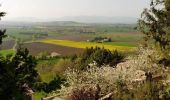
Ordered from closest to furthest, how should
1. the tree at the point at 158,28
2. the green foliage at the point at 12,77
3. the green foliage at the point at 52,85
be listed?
1. the green foliage at the point at 12,77
2. the green foliage at the point at 52,85
3. the tree at the point at 158,28

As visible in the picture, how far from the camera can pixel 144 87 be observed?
57.9 ft

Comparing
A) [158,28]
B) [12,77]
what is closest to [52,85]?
[12,77]

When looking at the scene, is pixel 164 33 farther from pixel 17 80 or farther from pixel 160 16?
pixel 17 80

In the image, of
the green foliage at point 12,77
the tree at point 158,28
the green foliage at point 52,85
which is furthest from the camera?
the tree at point 158,28

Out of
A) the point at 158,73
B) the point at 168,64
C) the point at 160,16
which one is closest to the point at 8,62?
the point at 160,16

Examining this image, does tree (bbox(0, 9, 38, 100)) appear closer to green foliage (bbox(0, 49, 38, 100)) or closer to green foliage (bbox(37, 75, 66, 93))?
green foliage (bbox(0, 49, 38, 100))

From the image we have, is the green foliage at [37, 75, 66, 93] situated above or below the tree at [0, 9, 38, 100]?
below

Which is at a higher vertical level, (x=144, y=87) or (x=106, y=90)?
(x=144, y=87)

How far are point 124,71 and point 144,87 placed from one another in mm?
6627

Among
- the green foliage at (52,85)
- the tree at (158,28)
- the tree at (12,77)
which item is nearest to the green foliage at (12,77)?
the tree at (12,77)

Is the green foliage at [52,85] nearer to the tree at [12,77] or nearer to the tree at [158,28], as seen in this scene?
the tree at [12,77]

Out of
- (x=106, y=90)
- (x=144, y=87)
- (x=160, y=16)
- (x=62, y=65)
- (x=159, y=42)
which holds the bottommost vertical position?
(x=62, y=65)

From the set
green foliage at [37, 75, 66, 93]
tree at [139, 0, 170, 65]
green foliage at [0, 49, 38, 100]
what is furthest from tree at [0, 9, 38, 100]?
tree at [139, 0, 170, 65]

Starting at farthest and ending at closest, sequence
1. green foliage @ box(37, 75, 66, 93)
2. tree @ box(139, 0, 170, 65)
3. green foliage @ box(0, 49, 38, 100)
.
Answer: tree @ box(139, 0, 170, 65)
green foliage @ box(37, 75, 66, 93)
green foliage @ box(0, 49, 38, 100)
